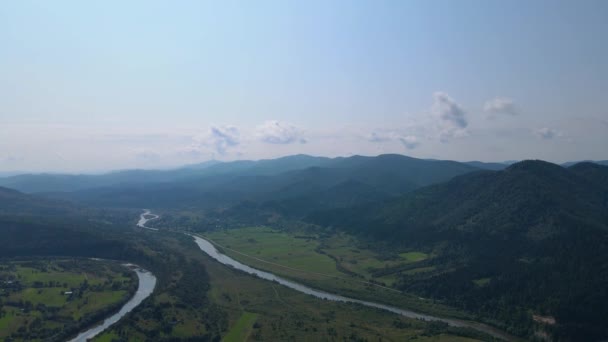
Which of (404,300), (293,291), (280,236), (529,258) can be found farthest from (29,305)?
(529,258)

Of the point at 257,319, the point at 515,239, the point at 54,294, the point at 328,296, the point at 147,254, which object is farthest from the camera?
the point at 147,254

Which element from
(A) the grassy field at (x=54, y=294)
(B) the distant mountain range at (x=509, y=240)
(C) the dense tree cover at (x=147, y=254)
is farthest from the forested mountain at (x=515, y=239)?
(A) the grassy field at (x=54, y=294)

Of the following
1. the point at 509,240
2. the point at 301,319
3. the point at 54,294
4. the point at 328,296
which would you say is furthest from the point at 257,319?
the point at 509,240

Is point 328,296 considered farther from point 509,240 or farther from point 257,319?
point 509,240

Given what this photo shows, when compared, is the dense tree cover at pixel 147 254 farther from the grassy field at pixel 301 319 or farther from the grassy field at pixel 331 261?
the grassy field at pixel 331 261

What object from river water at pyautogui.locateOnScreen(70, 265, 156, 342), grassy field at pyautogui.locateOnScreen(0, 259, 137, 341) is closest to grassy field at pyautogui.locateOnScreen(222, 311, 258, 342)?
river water at pyautogui.locateOnScreen(70, 265, 156, 342)

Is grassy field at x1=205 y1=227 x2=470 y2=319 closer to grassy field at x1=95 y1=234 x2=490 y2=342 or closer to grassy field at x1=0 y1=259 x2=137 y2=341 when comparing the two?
grassy field at x1=95 y1=234 x2=490 y2=342
